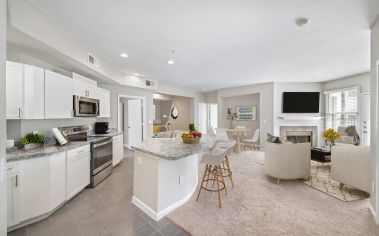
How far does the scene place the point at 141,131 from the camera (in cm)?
560

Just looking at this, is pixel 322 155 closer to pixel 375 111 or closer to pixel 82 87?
pixel 375 111

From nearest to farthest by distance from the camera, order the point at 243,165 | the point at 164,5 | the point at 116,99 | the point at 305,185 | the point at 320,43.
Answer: the point at 164,5 → the point at 320,43 → the point at 305,185 → the point at 243,165 → the point at 116,99

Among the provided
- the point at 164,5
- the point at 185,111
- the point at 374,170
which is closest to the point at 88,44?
the point at 164,5

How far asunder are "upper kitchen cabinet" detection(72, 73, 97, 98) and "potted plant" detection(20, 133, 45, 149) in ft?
3.14

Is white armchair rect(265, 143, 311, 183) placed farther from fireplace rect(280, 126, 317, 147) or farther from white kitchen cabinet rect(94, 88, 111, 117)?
white kitchen cabinet rect(94, 88, 111, 117)

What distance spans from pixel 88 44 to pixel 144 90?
2.76 meters

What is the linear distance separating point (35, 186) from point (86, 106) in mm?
1734

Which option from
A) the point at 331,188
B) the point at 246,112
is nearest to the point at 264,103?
the point at 246,112

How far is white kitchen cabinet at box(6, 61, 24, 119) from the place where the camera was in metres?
1.96

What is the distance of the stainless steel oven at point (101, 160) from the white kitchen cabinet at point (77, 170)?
0.08 metres

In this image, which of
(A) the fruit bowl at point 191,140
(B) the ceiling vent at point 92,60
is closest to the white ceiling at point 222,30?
(B) the ceiling vent at point 92,60

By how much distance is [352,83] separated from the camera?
15.8 ft

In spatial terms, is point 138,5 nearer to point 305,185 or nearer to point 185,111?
point 305,185

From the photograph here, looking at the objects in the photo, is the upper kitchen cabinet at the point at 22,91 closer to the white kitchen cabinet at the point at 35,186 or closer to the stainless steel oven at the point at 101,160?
the white kitchen cabinet at the point at 35,186
